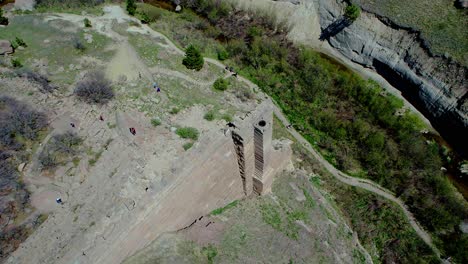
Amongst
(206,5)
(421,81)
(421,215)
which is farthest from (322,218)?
(206,5)

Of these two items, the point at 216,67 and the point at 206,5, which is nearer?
the point at 216,67

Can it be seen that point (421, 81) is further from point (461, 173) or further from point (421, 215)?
point (421, 215)

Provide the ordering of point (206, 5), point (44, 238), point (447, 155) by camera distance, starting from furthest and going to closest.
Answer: point (206, 5), point (447, 155), point (44, 238)

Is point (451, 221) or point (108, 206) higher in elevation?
point (451, 221)

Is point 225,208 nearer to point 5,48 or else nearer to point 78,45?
point 78,45

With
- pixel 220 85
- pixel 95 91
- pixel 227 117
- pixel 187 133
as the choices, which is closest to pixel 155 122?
pixel 187 133

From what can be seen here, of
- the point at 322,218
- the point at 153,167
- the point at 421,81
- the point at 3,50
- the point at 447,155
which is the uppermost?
the point at 421,81

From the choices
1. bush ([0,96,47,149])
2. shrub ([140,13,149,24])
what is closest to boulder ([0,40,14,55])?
bush ([0,96,47,149])
